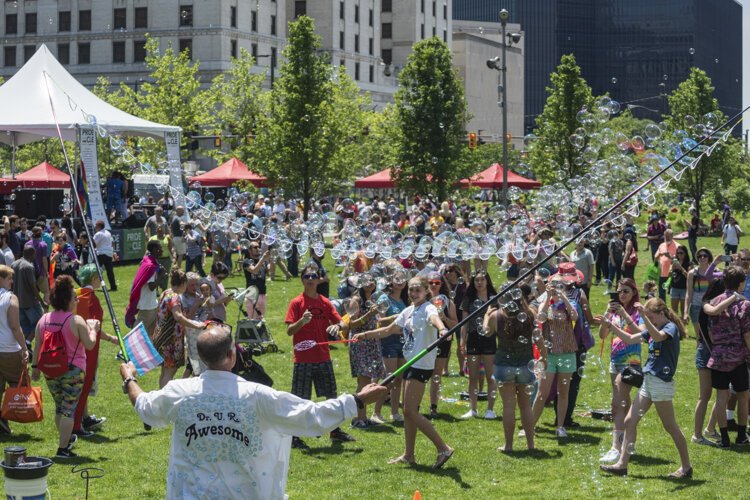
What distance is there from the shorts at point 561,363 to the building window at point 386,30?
93049 millimetres

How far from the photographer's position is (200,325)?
11117mm

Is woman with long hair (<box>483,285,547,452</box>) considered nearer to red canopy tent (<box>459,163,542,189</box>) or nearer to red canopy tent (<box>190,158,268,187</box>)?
red canopy tent (<box>190,158,268,187</box>)

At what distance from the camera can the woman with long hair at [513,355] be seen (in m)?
9.96

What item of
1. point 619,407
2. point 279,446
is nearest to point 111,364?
point 619,407

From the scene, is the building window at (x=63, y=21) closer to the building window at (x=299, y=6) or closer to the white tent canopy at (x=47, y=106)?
the building window at (x=299, y=6)

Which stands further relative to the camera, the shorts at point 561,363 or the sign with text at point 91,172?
the sign with text at point 91,172

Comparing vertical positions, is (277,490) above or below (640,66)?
below

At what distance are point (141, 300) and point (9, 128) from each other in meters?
10.8

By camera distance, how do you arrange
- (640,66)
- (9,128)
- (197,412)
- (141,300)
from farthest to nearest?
(640,66)
(9,128)
(141,300)
(197,412)

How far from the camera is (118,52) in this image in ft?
270

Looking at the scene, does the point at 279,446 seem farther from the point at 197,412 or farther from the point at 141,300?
the point at 141,300

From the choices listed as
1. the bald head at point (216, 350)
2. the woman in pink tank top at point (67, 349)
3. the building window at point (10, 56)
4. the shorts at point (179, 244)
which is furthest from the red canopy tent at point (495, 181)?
the building window at point (10, 56)

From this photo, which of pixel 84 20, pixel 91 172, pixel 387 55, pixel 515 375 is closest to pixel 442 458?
pixel 515 375

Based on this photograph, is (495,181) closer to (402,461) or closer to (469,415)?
(469,415)
